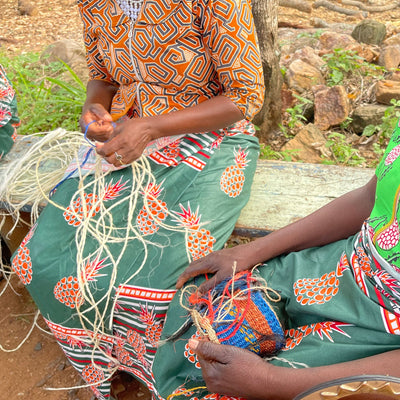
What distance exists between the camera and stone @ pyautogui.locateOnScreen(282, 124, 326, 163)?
3.32m

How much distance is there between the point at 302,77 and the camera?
3.94m

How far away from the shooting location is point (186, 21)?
1784 mm

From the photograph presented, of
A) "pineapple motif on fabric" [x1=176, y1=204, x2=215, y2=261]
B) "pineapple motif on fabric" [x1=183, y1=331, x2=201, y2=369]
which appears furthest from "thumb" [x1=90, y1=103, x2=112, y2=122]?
"pineapple motif on fabric" [x1=183, y1=331, x2=201, y2=369]

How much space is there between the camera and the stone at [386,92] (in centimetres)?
362

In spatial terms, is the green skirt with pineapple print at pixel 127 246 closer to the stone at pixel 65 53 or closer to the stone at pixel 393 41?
the stone at pixel 65 53

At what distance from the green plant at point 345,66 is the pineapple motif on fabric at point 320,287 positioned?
9.55 ft

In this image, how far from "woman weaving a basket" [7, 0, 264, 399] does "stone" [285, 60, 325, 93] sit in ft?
6.86

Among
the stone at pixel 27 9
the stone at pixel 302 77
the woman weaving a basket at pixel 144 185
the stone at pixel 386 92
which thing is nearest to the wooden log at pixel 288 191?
the woman weaving a basket at pixel 144 185

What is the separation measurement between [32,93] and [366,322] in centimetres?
347

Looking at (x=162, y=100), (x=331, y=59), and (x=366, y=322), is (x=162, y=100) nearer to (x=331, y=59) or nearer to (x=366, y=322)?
(x=366, y=322)

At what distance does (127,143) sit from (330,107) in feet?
7.60

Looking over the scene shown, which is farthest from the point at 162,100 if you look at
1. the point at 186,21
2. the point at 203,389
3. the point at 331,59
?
the point at 331,59

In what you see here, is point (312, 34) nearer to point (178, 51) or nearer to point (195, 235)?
point (178, 51)

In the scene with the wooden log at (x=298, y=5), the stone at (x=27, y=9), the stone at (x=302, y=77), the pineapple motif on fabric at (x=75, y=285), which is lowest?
the wooden log at (x=298, y=5)
